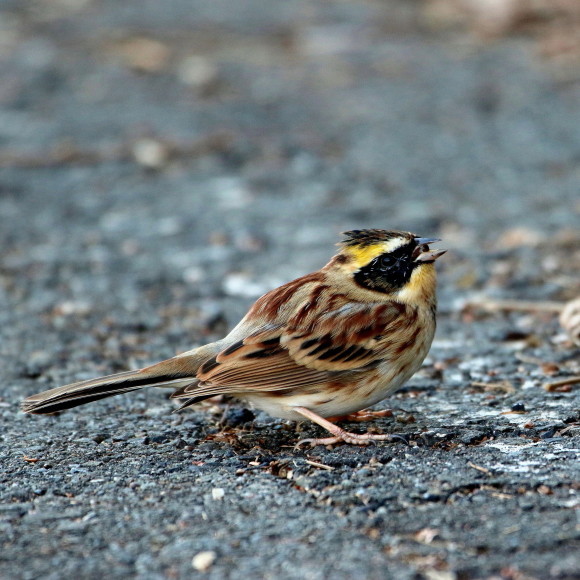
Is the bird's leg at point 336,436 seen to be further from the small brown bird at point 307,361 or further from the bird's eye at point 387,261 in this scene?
the bird's eye at point 387,261

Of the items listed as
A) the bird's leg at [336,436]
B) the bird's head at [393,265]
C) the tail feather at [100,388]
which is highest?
the bird's head at [393,265]

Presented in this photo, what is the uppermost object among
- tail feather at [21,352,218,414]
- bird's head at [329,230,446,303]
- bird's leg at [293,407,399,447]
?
bird's head at [329,230,446,303]

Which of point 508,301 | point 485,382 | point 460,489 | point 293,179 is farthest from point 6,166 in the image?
point 460,489

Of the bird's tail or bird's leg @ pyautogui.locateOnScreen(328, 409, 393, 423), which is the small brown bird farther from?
bird's leg @ pyautogui.locateOnScreen(328, 409, 393, 423)

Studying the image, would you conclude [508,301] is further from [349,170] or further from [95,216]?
[95,216]

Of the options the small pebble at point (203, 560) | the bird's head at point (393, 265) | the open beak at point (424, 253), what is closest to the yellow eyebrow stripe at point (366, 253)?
the bird's head at point (393, 265)

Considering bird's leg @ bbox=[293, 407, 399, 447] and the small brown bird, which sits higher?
the small brown bird

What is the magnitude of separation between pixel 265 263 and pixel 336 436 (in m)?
3.24

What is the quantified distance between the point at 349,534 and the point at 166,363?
1.42 m

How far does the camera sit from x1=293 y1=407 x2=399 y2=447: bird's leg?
173 inches

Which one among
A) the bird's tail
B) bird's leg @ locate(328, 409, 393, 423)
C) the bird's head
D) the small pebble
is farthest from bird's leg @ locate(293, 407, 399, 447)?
the small pebble

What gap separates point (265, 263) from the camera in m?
7.57

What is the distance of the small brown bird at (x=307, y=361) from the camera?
4465mm

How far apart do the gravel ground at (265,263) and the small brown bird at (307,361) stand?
8.6 inches
